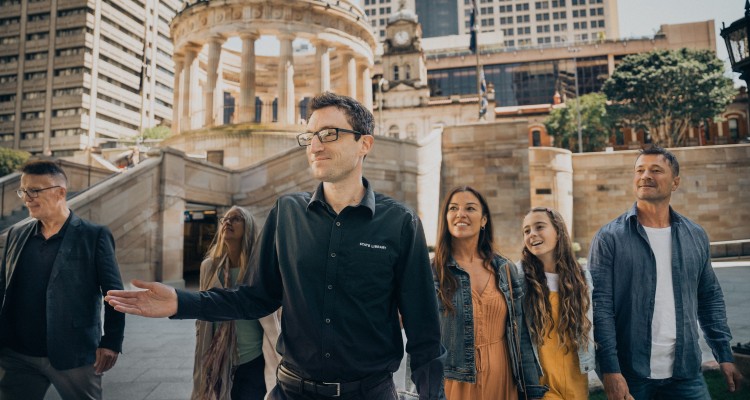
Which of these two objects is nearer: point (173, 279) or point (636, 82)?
point (173, 279)

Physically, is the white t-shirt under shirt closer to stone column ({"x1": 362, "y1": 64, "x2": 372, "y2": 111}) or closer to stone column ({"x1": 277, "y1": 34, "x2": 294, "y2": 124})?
stone column ({"x1": 277, "y1": 34, "x2": 294, "y2": 124})

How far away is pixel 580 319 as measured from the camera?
327 centimetres

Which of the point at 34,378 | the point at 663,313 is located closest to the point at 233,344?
the point at 34,378

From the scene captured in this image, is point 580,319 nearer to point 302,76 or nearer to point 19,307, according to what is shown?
point 19,307

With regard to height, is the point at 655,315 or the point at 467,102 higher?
the point at 467,102

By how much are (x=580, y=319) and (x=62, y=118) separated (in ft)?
260

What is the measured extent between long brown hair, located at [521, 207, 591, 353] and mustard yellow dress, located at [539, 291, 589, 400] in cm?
5

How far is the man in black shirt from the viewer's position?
1.96 m

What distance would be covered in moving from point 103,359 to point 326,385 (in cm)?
234

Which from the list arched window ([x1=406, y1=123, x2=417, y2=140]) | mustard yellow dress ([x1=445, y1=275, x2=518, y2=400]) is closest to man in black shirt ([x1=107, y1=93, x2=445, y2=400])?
mustard yellow dress ([x1=445, y1=275, x2=518, y2=400])

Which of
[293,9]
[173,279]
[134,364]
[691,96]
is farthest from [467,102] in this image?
[134,364]

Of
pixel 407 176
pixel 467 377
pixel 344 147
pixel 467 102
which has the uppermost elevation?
pixel 467 102

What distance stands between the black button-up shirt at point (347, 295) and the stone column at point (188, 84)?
94.7 feet

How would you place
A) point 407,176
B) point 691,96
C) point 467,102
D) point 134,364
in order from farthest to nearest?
1. point 467,102
2. point 691,96
3. point 407,176
4. point 134,364
